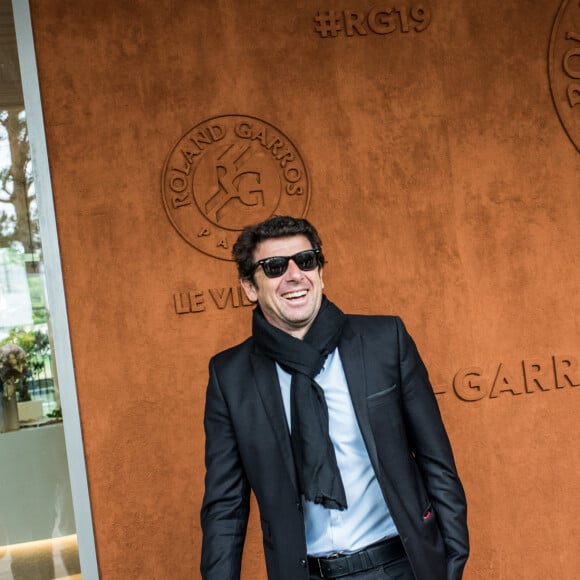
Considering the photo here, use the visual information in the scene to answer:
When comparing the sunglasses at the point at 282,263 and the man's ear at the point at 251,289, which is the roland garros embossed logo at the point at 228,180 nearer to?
the man's ear at the point at 251,289

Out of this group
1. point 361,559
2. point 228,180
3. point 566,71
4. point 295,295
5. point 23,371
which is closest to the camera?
point 361,559

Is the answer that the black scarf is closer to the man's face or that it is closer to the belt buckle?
the man's face

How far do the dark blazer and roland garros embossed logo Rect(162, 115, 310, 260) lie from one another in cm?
146

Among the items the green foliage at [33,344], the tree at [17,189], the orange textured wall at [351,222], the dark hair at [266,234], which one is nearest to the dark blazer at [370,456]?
the dark hair at [266,234]

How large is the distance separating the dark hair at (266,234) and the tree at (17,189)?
155 cm

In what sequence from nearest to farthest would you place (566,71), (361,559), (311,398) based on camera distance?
1. (361,559)
2. (311,398)
3. (566,71)

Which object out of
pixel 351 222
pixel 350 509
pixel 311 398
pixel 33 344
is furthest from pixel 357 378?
pixel 33 344

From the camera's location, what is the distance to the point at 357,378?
230cm

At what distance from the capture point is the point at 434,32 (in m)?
3.99

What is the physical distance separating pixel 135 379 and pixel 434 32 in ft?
7.18

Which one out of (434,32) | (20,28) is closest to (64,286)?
(20,28)

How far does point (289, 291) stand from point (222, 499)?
2.06 feet

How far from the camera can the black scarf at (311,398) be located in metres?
2.17

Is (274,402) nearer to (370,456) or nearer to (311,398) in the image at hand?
(311,398)
